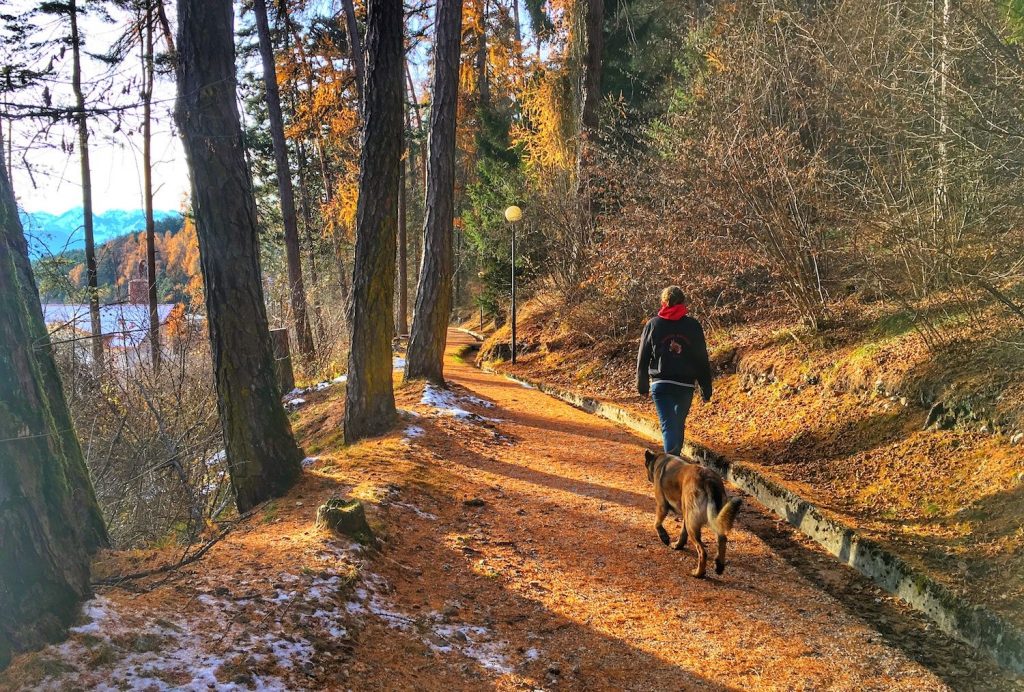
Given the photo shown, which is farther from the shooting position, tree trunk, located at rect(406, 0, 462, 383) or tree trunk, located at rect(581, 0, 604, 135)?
tree trunk, located at rect(581, 0, 604, 135)

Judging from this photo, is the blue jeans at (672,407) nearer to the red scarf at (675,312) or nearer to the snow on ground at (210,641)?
the red scarf at (675,312)

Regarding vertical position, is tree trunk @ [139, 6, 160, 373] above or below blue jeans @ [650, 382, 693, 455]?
above

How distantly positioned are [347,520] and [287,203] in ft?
46.1

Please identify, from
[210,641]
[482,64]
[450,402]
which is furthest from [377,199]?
[482,64]

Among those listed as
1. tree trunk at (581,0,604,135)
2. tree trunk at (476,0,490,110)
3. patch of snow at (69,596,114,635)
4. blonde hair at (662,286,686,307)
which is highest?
tree trunk at (476,0,490,110)

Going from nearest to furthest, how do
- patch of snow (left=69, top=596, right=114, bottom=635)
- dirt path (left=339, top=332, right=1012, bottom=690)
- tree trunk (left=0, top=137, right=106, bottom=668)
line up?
tree trunk (left=0, top=137, right=106, bottom=668)
patch of snow (left=69, top=596, right=114, bottom=635)
dirt path (left=339, top=332, right=1012, bottom=690)

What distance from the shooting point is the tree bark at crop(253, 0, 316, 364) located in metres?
14.8

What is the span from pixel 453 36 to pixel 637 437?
727cm

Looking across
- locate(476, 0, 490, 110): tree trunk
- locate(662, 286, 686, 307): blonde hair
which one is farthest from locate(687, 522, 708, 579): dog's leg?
locate(476, 0, 490, 110): tree trunk

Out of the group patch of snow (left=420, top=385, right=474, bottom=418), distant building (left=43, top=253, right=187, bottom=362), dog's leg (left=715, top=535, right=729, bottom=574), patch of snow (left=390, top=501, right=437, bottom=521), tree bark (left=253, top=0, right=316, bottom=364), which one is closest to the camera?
dog's leg (left=715, top=535, right=729, bottom=574)

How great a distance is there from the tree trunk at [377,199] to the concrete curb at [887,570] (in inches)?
181

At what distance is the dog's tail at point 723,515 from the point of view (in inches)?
174

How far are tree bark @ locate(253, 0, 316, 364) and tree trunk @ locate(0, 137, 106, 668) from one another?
1207 centimetres

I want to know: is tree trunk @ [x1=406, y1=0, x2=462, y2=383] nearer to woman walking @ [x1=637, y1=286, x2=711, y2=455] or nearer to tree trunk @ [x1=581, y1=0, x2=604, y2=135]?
woman walking @ [x1=637, y1=286, x2=711, y2=455]
